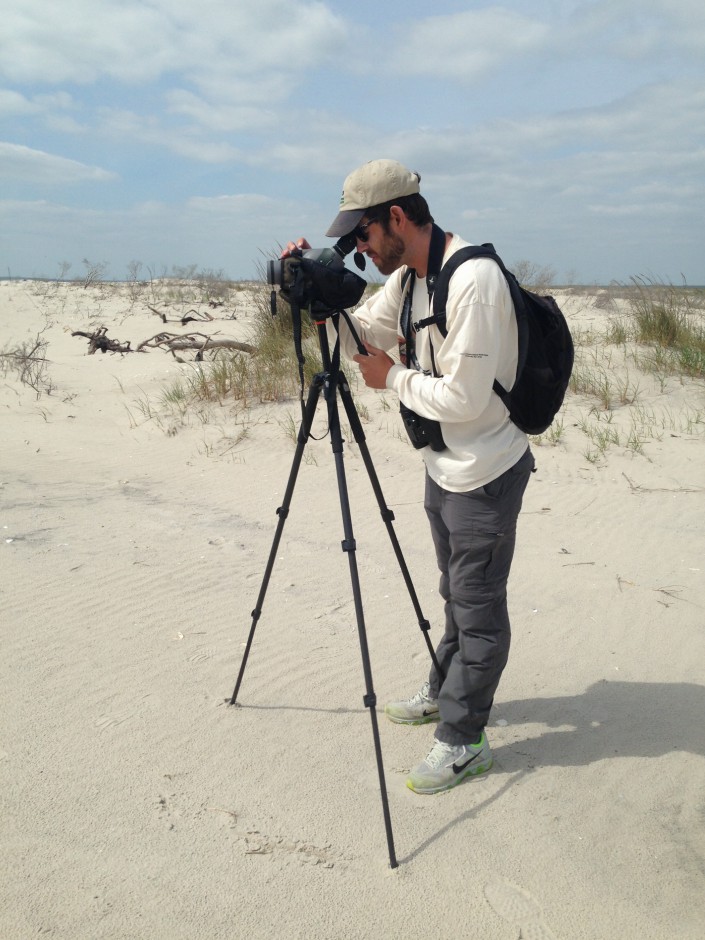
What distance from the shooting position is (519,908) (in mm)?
2148

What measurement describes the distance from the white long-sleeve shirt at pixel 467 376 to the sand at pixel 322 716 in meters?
1.26

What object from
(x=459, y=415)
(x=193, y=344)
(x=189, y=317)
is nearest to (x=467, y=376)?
(x=459, y=415)

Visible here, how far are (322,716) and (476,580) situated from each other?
1119 mm

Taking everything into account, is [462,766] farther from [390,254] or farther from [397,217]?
[397,217]

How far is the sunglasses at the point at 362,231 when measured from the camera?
2.33 metres

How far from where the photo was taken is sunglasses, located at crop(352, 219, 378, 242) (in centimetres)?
233

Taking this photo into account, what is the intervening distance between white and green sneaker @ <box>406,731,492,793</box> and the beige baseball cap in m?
1.90

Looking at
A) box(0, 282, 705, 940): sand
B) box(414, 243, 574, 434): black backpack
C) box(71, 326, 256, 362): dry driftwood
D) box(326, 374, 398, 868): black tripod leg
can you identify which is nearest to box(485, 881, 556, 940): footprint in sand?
box(0, 282, 705, 940): sand

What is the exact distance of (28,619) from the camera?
3.79 meters

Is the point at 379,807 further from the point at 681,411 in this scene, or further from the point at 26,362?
the point at 26,362

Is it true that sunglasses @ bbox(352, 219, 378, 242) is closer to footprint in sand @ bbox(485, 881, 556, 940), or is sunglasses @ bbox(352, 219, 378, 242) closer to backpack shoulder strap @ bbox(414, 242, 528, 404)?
backpack shoulder strap @ bbox(414, 242, 528, 404)

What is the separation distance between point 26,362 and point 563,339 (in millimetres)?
8553

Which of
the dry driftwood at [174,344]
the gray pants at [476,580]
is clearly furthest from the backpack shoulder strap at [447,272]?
the dry driftwood at [174,344]

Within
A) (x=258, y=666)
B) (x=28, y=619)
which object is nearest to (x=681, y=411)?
(x=258, y=666)
